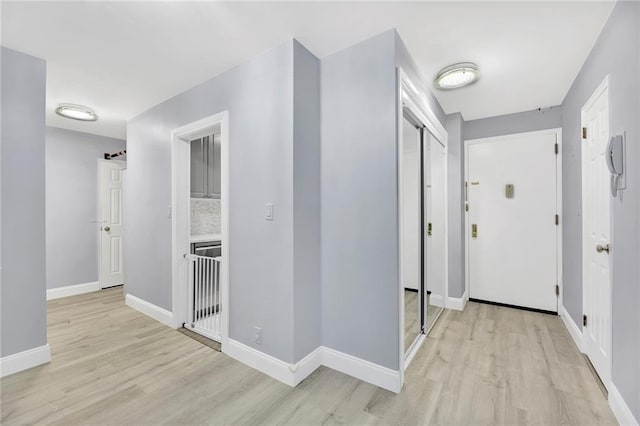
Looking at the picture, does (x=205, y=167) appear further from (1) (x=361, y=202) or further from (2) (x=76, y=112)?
(1) (x=361, y=202)

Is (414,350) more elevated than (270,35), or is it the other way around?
(270,35)

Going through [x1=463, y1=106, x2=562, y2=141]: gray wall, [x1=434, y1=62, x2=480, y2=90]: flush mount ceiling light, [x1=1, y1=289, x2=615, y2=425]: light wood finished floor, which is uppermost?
[x1=434, y1=62, x2=480, y2=90]: flush mount ceiling light

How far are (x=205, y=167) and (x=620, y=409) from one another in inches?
166

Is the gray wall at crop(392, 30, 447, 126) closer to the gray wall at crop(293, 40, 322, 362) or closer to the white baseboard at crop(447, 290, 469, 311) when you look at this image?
the gray wall at crop(293, 40, 322, 362)

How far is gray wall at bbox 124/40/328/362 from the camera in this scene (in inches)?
79.2

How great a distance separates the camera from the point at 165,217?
10.1 ft

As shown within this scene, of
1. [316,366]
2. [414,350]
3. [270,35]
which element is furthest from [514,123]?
[316,366]

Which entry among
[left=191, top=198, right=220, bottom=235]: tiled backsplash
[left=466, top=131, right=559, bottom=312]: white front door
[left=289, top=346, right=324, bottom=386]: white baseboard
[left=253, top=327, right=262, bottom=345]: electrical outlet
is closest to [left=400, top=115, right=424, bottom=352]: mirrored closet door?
[left=289, top=346, right=324, bottom=386]: white baseboard

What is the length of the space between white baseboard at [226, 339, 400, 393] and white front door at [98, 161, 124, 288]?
3484 mm

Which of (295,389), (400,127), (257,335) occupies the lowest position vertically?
(295,389)

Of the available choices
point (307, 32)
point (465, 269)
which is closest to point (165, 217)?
point (307, 32)

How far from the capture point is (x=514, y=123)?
3.48 m

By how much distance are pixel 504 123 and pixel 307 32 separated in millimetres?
2883

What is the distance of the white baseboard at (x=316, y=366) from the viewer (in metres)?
1.93
